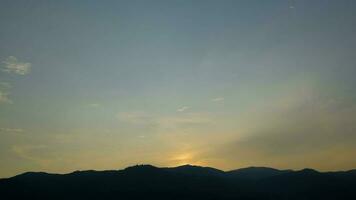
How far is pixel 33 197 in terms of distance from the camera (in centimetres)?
19988

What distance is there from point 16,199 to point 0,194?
414 inches

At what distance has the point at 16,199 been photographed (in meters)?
195

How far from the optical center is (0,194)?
19788 centimetres

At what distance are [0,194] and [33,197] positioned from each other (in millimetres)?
17329

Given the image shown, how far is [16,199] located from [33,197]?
8.65m
